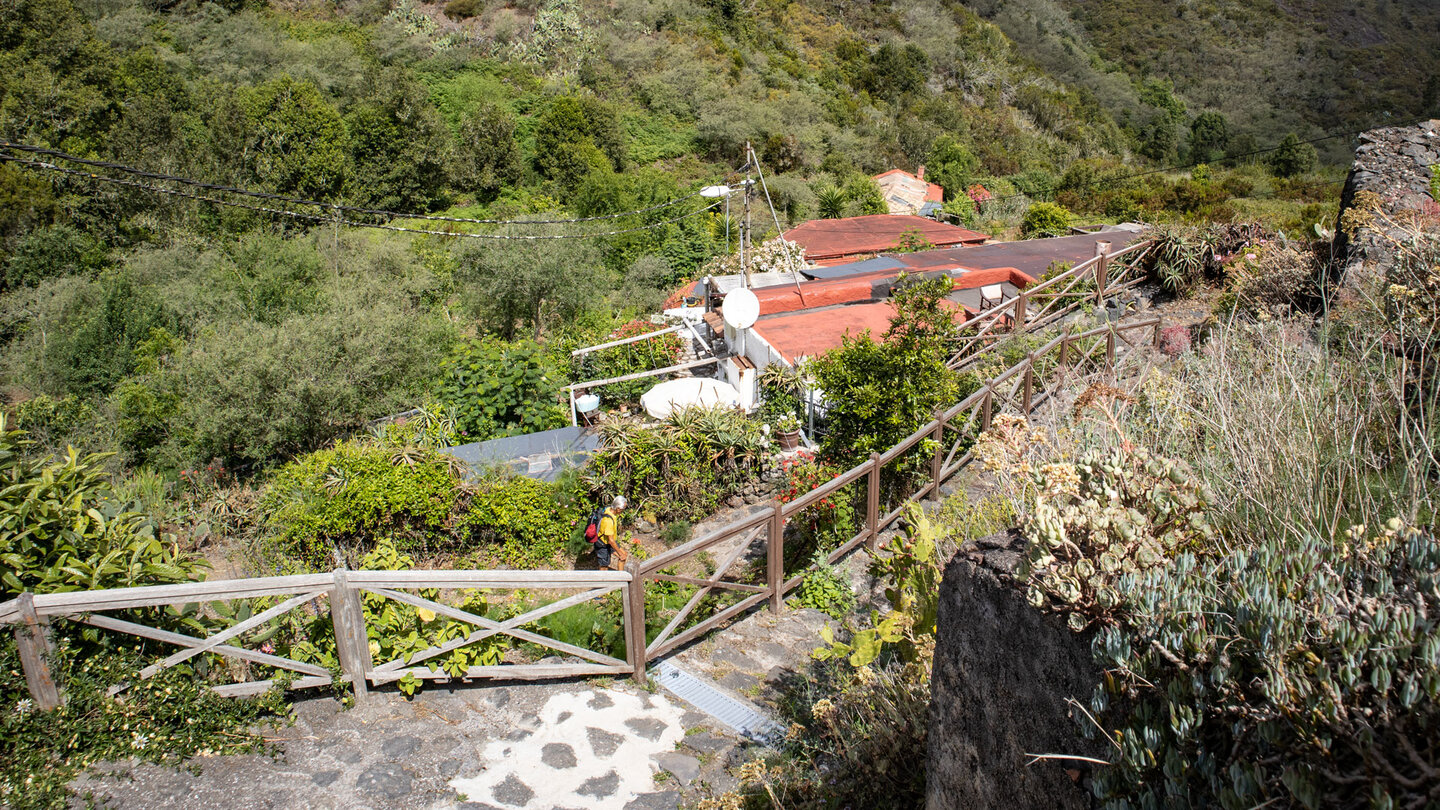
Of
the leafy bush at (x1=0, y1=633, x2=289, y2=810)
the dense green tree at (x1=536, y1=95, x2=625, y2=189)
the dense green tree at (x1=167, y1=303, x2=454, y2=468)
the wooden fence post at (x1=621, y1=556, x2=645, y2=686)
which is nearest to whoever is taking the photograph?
the leafy bush at (x1=0, y1=633, x2=289, y2=810)

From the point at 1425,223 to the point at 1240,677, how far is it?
501 centimetres

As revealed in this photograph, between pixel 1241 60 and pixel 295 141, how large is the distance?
73359 millimetres

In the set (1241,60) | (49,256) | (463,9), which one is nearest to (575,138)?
(463,9)

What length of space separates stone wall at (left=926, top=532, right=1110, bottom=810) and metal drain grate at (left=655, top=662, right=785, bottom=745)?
81.6 inches

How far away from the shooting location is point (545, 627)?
639cm

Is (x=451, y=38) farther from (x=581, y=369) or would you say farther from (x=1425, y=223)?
(x=1425, y=223)

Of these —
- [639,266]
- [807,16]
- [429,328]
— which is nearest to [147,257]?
[429,328]

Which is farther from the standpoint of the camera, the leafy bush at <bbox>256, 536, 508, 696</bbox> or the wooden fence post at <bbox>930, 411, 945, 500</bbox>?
the wooden fence post at <bbox>930, 411, 945, 500</bbox>

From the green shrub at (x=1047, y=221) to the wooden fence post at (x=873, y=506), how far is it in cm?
1653

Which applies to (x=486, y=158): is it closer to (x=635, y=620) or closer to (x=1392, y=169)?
(x=1392, y=169)

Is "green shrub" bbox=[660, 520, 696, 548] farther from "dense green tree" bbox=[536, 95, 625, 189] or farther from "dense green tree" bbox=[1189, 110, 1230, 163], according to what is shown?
"dense green tree" bbox=[1189, 110, 1230, 163]

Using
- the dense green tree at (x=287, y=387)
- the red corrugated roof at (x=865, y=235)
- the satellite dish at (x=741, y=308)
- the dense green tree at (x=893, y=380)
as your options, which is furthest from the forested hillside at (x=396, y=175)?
the dense green tree at (x=893, y=380)

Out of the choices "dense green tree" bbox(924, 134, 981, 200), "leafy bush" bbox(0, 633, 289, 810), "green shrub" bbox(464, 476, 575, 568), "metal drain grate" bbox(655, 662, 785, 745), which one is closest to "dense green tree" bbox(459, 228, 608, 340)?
"green shrub" bbox(464, 476, 575, 568)

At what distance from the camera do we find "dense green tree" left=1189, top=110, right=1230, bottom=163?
52.1 m
